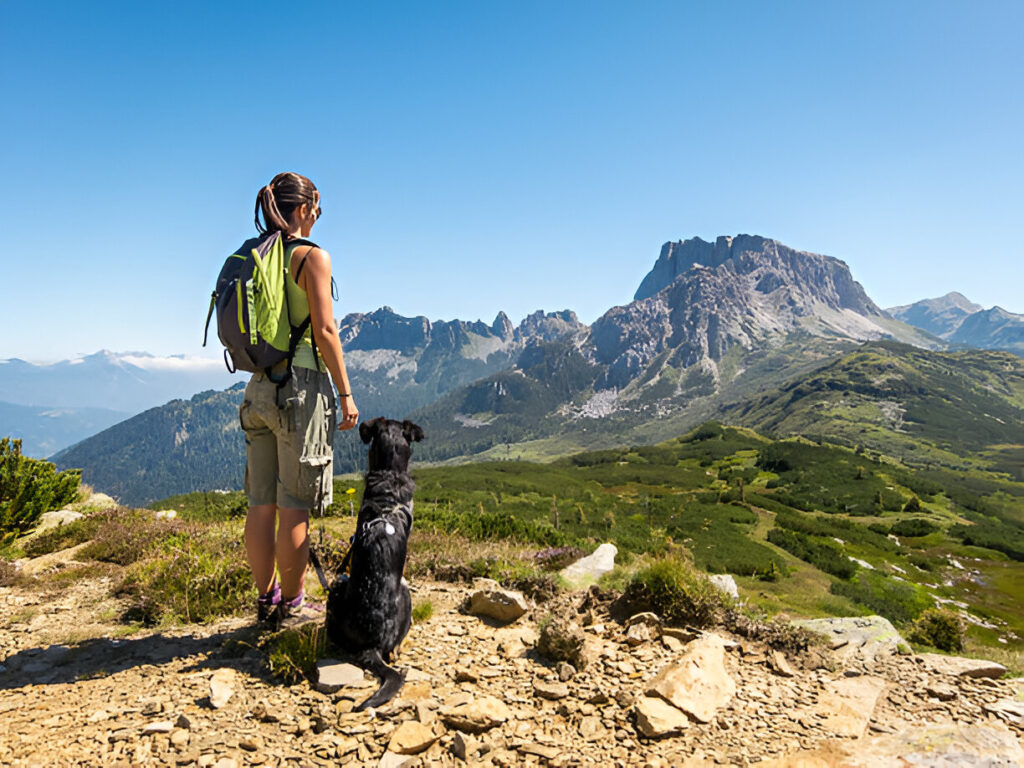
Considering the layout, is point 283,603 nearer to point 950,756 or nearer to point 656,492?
point 950,756

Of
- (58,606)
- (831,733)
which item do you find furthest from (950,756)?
(58,606)

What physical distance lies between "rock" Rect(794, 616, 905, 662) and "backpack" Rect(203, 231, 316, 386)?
5.85 meters

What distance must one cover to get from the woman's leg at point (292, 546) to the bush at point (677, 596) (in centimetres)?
359

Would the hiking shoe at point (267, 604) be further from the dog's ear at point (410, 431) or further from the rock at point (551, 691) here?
the rock at point (551, 691)

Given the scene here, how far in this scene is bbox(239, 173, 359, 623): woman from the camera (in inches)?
163

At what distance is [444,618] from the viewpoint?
5.39 m

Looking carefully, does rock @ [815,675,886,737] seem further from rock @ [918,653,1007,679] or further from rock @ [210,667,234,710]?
rock @ [210,667,234,710]

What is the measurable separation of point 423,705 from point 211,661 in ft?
6.56

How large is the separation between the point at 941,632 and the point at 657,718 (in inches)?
280

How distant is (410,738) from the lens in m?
3.27

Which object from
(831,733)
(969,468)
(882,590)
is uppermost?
(831,733)

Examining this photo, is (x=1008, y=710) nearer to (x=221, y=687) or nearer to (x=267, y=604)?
(x=221, y=687)

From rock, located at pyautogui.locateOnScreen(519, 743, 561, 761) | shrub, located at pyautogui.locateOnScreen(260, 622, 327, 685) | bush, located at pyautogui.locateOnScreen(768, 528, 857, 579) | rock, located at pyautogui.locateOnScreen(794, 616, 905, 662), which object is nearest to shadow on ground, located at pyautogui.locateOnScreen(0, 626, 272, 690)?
shrub, located at pyautogui.locateOnScreen(260, 622, 327, 685)

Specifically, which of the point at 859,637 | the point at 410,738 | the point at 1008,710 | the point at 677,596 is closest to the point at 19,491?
the point at 410,738
